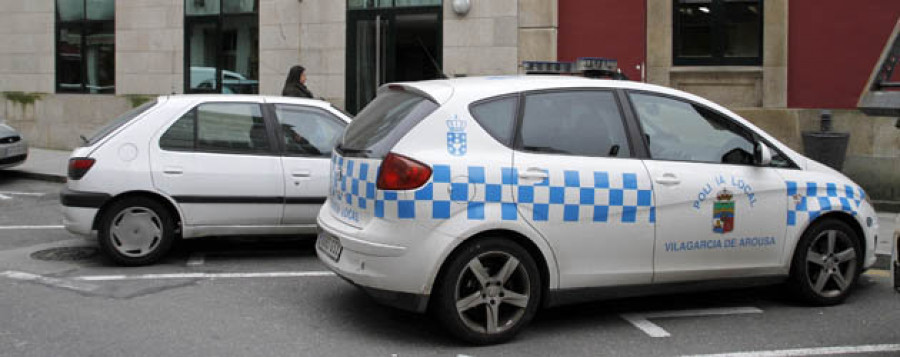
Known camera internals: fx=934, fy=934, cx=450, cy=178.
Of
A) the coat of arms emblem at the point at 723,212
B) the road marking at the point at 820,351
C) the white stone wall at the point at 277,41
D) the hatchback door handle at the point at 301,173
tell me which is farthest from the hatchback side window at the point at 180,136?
the white stone wall at the point at 277,41

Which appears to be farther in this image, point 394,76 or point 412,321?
point 394,76

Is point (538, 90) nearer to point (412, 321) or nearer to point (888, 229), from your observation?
point (412, 321)

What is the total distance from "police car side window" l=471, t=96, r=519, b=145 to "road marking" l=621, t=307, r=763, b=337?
151cm

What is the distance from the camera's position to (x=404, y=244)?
17.0ft

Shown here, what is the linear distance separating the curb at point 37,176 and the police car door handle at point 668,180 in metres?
10.6

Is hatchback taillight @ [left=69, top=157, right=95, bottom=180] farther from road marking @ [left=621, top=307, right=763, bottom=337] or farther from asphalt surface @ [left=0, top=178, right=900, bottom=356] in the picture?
road marking @ [left=621, top=307, right=763, bottom=337]

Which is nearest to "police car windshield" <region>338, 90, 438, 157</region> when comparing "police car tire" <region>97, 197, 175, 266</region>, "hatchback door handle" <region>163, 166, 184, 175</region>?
"hatchback door handle" <region>163, 166, 184, 175</region>

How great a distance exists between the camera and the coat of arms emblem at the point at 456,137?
5.29 m

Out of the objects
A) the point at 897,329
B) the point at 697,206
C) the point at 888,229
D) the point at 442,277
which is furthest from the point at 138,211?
the point at 888,229

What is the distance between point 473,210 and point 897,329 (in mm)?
2879

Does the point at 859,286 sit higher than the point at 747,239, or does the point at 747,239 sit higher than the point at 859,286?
the point at 747,239

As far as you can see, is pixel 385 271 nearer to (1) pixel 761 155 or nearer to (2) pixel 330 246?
(2) pixel 330 246

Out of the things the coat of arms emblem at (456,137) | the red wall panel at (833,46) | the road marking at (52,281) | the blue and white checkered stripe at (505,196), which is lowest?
the road marking at (52,281)

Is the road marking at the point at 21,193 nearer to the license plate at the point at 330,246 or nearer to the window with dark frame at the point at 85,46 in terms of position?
the window with dark frame at the point at 85,46
